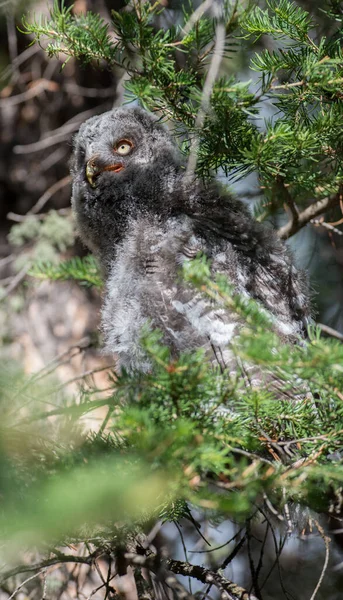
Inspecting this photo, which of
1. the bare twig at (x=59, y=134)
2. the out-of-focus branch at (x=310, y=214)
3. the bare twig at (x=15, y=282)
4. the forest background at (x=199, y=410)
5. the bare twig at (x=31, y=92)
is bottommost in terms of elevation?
the forest background at (x=199, y=410)

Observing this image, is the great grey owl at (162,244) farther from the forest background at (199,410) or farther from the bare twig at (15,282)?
the bare twig at (15,282)

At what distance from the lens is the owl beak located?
8.95 ft

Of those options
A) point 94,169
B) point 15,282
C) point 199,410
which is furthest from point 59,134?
point 199,410

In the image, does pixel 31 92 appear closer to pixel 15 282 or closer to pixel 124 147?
pixel 15 282

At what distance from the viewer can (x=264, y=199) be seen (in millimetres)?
3061

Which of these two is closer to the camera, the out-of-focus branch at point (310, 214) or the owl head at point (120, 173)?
the owl head at point (120, 173)

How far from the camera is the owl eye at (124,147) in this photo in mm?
2750

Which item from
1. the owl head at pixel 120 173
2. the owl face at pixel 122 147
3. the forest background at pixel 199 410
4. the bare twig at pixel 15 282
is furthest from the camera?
the bare twig at pixel 15 282

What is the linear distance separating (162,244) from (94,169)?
0.70 metres

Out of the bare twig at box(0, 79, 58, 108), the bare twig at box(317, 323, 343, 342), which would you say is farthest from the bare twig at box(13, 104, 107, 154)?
the bare twig at box(317, 323, 343, 342)

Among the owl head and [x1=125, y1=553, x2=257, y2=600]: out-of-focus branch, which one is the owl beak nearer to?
the owl head

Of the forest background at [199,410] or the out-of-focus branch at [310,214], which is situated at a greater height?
the out-of-focus branch at [310,214]

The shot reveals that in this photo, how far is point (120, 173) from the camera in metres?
2.69

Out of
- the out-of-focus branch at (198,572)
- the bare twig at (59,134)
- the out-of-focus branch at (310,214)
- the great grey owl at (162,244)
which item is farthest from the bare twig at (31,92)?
the out-of-focus branch at (198,572)
